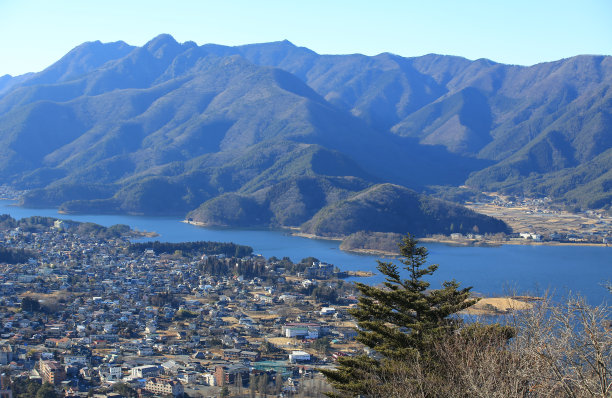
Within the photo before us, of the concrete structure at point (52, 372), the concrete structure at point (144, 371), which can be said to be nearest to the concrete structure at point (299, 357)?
the concrete structure at point (144, 371)

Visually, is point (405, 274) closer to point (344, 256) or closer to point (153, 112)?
point (344, 256)

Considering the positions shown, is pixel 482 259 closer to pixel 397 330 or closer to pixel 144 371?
pixel 144 371

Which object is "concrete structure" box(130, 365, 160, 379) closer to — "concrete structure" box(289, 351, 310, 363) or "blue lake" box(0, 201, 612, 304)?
"concrete structure" box(289, 351, 310, 363)

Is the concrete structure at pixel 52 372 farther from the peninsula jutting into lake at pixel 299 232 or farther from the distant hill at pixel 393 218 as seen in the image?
the distant hill at pixel 393 218

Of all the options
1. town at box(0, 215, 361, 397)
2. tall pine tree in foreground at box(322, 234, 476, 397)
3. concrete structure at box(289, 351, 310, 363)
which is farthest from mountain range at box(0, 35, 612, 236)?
tall pine tree in foreground at box(322, 234, 476, 397)

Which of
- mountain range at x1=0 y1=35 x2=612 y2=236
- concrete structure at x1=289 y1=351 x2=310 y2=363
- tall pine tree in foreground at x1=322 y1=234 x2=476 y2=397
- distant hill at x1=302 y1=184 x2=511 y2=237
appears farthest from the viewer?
mountain range at x1=0 y1=35 x2=612 y2=236

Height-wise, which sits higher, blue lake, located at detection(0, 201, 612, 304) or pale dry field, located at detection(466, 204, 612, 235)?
pale dry field, located at detection(466, 204, 612, 235)
